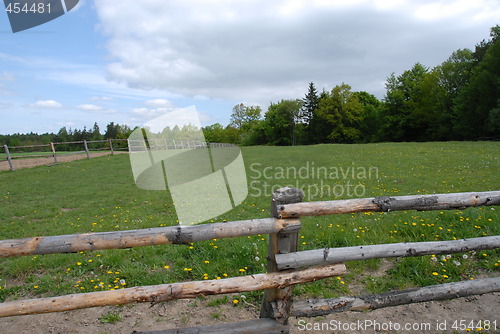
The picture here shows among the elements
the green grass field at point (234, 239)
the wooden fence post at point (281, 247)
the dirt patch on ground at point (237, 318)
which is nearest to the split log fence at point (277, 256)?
the wooden fence post at point (281, 247)

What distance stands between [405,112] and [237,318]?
56824 millimetres

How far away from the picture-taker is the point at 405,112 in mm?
51438

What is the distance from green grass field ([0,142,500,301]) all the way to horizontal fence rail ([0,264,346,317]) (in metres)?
1.07

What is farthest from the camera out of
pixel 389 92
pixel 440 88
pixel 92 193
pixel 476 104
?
pixel 389 92

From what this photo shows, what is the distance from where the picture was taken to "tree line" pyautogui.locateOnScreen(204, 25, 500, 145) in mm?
37469

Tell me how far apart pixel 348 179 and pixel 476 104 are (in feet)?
127

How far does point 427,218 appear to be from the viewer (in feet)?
18.0

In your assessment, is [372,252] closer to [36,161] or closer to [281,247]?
[281,247]

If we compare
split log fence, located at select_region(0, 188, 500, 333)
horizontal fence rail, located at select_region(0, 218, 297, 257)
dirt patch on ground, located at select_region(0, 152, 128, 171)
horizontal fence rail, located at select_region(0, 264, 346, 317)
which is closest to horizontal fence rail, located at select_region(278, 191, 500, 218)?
split log fence, located at select_region(0, 188, 500, 333)

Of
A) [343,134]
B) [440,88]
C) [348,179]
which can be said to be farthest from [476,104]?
[348,179]

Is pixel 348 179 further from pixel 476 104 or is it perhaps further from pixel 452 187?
pixel 476 104

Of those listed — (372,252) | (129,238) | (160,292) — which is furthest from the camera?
(372,252)

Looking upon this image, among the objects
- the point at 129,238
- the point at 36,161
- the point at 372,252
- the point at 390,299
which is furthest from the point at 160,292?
the point at 36,161

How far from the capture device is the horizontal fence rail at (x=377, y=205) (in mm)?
2537
